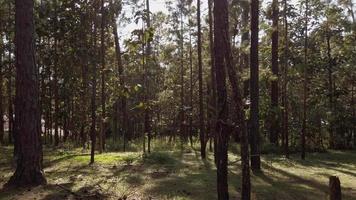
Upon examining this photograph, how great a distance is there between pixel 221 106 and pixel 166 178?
17.3 ft

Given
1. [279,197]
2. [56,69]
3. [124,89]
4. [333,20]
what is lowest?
[279,197]

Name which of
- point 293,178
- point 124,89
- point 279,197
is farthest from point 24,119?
point 293,178

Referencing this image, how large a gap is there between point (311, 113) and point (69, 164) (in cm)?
1428

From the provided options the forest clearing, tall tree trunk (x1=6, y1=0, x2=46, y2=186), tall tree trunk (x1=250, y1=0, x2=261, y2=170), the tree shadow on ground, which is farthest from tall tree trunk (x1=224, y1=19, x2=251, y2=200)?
tall tree trunk (x1=6, y1=0, x2=46, y2=186)

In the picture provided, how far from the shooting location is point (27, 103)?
499 inches

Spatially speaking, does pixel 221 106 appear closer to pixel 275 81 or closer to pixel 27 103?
pixel 27 103

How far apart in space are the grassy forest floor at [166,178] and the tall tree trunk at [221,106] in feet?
1.41

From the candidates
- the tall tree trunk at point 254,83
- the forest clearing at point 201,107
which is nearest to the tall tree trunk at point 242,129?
the forest clearing at point 201,107

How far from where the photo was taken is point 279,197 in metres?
11.9

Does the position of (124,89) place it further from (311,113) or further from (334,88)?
(334,88)

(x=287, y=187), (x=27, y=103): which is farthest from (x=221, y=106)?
(x=27, y=103)

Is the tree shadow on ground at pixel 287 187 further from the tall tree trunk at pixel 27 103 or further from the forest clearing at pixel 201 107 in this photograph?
the tall tree trunk at pixel 27 103

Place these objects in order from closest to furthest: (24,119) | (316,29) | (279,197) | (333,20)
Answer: (279,197)
(24,119)
(316,29)
(333,20)

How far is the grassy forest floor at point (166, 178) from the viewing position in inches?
469
